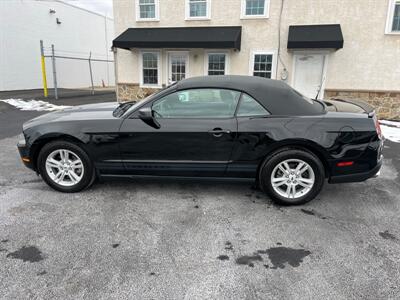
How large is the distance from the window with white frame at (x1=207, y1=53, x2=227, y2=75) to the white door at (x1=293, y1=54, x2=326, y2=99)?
254 centimetres

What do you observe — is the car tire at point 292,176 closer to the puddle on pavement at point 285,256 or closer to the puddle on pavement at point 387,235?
the puddle on pavement at point 387,235

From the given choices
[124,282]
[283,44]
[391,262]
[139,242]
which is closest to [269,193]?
[391,262]

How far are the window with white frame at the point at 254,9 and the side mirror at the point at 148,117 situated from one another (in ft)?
27.4

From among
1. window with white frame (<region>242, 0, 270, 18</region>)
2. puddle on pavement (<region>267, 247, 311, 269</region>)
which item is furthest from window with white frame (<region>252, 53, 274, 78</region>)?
puddle on pavement (<region>267, 247, 311, 269</region>)

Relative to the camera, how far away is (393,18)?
9516 millimetres

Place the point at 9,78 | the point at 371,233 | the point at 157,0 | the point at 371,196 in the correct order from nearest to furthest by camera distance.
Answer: the point at 371,233, the point at 371,196, the point at 157,0, the point at 9,78

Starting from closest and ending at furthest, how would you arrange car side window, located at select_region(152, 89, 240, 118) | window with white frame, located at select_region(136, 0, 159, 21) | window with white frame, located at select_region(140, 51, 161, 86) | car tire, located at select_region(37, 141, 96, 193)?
car side window, located at select_region(152, 89, 240, 118)
car tire, located at select_region(37, 141, 96, 193)
window with white frame, located at select_region(136, 0, 159, 21)
window with white frame, located at select_region(140, 51, 161, 86)

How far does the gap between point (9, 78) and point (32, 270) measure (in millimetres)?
19758

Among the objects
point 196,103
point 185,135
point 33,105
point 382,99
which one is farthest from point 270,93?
point 33,105

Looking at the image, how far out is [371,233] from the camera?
3.07 m

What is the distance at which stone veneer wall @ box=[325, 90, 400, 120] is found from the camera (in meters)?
10.1

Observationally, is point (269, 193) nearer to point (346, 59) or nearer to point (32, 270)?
point (32, 270)

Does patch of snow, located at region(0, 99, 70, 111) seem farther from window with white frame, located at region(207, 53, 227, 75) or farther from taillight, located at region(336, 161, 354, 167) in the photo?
taillight, located at region(336, 161, 354, 167)

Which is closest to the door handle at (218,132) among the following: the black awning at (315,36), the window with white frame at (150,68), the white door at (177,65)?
the black awning at (315,36)
